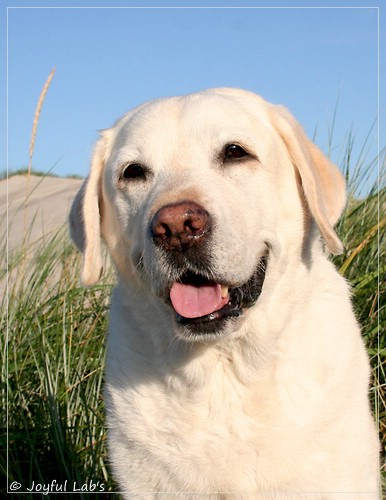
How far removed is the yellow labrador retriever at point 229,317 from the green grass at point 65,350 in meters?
0.97

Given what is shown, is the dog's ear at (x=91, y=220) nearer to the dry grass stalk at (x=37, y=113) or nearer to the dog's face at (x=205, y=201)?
the dog's face at (x=205, y=201)

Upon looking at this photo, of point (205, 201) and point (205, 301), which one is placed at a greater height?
point (205, 201)

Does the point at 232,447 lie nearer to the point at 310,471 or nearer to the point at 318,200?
the point at 310,471

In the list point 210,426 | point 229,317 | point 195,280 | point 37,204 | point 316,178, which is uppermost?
point 316,178

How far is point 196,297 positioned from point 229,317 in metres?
0.16

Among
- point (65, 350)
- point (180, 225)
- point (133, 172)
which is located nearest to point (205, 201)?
point (180, 225)

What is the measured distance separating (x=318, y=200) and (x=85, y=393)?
6.69 feet

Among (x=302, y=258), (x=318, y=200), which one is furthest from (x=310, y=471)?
(x=318, y=200)

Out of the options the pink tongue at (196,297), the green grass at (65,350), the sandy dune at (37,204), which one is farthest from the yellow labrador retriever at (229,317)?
the sandy dune at (37,204)

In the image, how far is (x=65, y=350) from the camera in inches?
172

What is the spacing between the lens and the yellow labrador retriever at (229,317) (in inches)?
114

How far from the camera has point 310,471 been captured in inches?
114

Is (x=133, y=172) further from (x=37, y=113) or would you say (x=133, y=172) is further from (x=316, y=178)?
Answer: (x=37, y=113)

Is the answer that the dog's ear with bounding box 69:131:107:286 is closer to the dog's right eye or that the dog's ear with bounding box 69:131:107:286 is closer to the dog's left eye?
the dog's right eye
